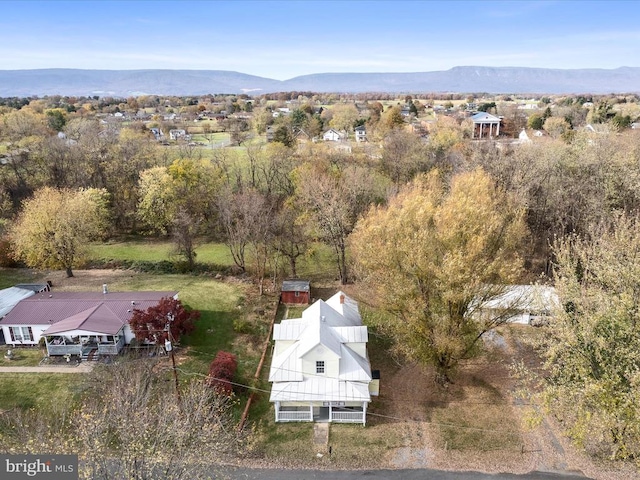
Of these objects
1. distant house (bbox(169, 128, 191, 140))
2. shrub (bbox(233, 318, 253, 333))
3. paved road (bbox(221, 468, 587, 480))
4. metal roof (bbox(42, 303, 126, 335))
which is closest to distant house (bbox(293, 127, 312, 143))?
distant house (bbox(169, 128, 191, 140))

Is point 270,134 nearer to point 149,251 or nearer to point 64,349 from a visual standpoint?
point 149,251

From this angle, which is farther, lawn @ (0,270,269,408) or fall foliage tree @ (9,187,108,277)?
fall foliage tree @ (9,187,108,277)

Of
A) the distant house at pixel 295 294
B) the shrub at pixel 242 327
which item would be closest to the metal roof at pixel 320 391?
the shrub at pixel 242 327

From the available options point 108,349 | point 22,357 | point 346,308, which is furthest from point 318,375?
point 22,357

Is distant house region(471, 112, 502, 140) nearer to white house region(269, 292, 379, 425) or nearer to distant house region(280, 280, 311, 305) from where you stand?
distant house region(280, 280, 311, 305)

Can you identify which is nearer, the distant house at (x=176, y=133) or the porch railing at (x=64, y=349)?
the porch railing at (x=64, y=349)

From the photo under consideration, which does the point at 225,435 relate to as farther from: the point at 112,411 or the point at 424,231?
the point at 424,231

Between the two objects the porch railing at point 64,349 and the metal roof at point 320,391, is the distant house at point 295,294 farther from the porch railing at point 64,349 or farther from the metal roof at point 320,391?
the porch railing at point 64,349
